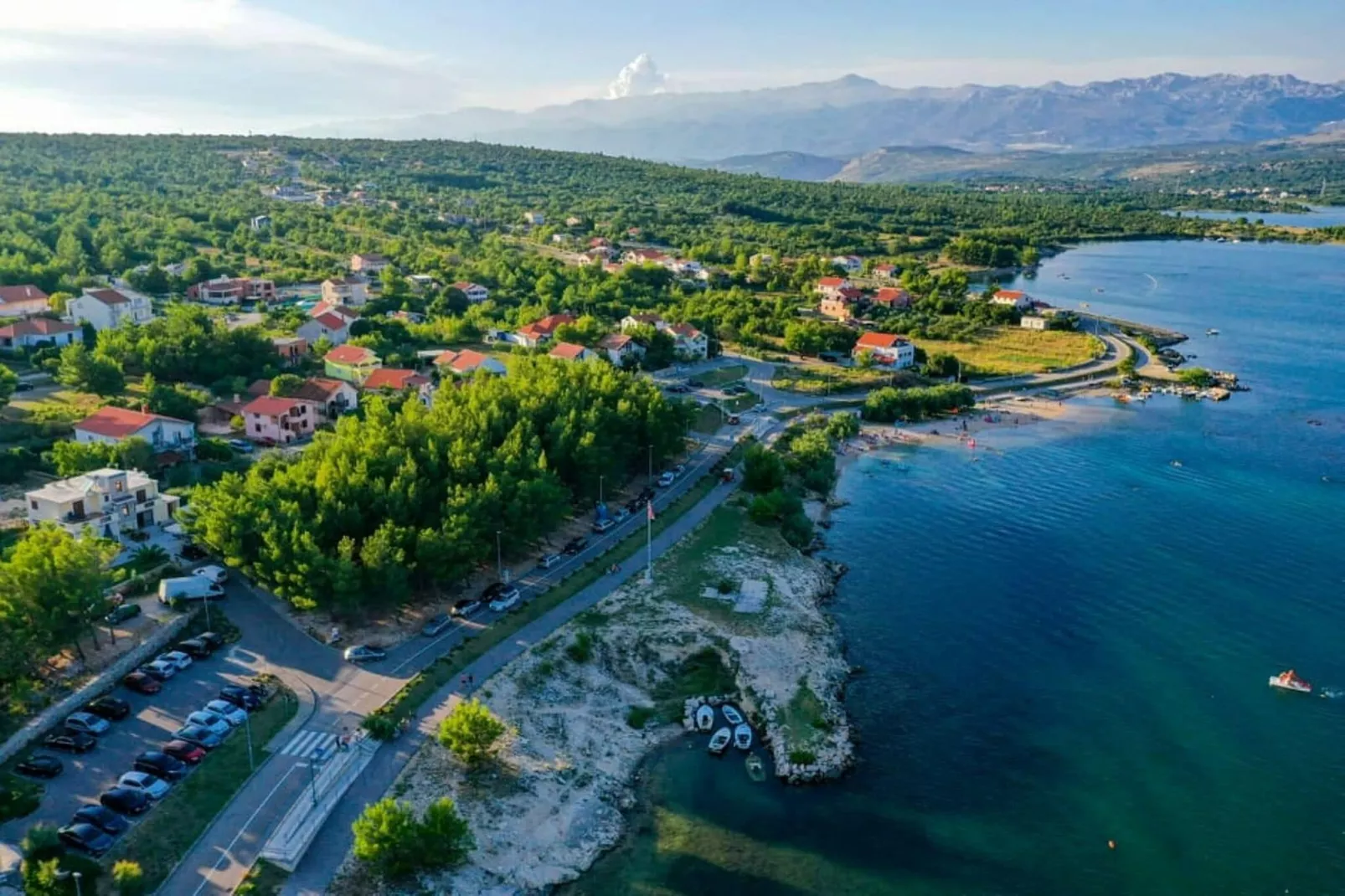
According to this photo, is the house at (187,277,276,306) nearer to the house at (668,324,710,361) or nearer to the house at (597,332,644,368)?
the house at (597,332,644,368)

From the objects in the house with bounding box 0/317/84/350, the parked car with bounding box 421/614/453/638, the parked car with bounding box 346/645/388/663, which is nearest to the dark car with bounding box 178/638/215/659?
the parked car with bounding box 346/645/388/663

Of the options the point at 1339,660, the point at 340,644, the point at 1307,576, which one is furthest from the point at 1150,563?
the point at 340,644

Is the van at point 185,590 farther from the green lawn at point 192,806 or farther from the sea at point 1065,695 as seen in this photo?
the sea at point 1065,695

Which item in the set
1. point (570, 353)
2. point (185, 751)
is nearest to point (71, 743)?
point (185, 751)

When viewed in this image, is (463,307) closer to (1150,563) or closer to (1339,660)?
(1150,563)

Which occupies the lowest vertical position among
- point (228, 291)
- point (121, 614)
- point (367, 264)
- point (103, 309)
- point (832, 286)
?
point (832, 286)

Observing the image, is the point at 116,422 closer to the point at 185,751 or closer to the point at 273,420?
the point at 273,420
